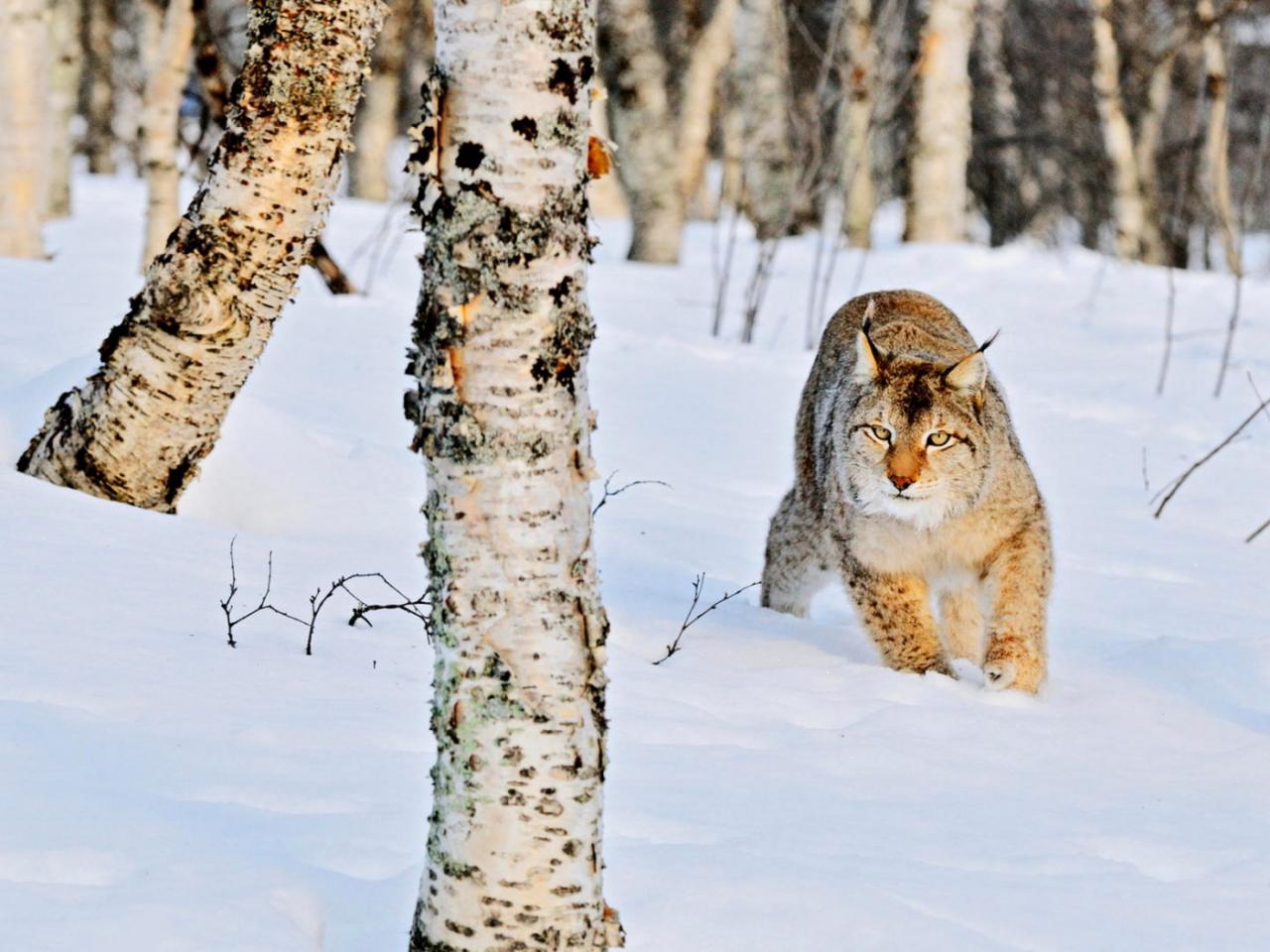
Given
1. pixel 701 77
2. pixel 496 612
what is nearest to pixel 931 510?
pixel 496 612

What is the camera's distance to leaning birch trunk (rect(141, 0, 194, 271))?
8.56m

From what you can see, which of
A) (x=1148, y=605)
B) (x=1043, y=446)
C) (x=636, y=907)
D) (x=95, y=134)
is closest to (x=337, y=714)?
(x=636, y=907)

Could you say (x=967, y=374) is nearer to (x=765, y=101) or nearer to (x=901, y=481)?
(x=901, y=481)

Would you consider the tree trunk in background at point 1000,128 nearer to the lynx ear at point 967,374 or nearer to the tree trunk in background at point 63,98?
the tree trunk in background at point 63,98

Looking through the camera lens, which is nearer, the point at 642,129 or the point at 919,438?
the point at 919,438

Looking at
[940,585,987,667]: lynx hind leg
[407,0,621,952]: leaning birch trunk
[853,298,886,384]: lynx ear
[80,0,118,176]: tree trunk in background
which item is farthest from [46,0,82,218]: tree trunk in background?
[407,0,621,952]: leaning birch trunk

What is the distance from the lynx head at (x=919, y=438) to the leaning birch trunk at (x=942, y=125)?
9.97m

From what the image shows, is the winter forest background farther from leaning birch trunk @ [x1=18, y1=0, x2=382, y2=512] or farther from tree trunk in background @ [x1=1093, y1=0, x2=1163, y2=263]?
tree trunk in background @ [x1=1093, y1=0, x2=1163, y2=263]

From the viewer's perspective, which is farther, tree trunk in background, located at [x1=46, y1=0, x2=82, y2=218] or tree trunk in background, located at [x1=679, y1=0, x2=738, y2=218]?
tree trunk in background, located at [x1=679, y1=0, x2=738, y2=218]

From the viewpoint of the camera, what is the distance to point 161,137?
8758 mm

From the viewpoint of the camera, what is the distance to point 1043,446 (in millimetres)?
8109

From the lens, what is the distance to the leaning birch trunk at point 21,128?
9.10 m

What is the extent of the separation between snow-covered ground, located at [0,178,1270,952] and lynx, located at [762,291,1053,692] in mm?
197

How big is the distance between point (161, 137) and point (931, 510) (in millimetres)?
5814
